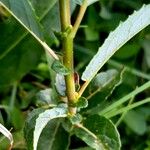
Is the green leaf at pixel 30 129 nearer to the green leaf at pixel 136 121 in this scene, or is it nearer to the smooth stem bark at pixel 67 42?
the smooth stem bark at pixel 67 42

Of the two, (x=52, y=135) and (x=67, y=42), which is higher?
(x=67, y=42)

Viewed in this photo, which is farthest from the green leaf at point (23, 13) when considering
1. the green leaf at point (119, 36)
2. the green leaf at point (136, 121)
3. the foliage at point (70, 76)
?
the green leaf at point (136, 121)

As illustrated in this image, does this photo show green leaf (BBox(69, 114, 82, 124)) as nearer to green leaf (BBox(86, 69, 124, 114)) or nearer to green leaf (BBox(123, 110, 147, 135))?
green leaf (BBox(86, 69, 124, 114))

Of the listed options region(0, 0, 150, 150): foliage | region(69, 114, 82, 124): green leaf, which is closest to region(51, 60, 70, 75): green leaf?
region(0, 0, 150, 150): foliage

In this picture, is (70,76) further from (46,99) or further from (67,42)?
(46,99)

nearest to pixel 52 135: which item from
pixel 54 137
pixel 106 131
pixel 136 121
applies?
pixel 54 137

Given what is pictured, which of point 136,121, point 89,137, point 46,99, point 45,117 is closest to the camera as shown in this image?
point 45,117
